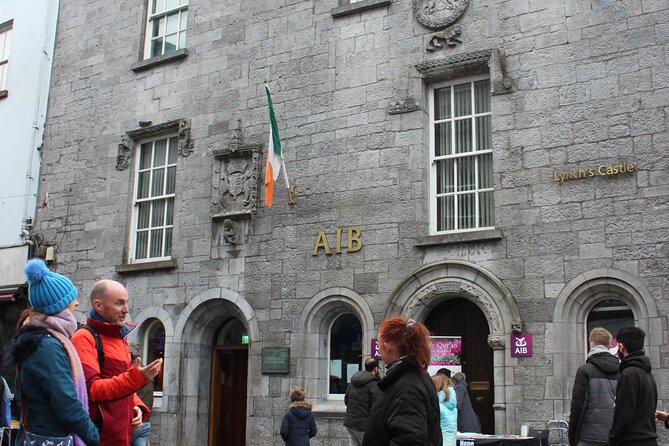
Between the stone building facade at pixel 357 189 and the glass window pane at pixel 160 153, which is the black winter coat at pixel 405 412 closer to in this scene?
the stone building facade at pixel 357 189

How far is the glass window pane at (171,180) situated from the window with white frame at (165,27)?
244 centimetres

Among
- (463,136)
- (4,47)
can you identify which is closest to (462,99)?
(463,136)

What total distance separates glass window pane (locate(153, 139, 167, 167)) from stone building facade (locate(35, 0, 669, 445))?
6 centimetres

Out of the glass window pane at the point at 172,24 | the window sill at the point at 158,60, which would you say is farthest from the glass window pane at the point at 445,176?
the glass window pane at the point at 172,24

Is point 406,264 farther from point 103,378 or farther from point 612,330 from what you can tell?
point 103,378

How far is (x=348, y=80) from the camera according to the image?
13.4 meters

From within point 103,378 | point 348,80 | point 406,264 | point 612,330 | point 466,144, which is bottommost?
point 103,378

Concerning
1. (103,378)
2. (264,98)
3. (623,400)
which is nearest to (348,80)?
(264,98)

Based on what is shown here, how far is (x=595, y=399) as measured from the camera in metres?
7.94

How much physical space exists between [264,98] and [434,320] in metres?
5.14

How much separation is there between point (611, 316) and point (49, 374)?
825 cm

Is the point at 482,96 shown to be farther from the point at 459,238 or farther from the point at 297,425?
the point at 297,425

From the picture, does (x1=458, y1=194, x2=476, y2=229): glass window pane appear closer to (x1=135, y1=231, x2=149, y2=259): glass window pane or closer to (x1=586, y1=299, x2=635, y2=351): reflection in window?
(x1=586, y1=299, x2=635, y2=351): reflection in window

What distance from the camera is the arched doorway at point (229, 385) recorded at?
47.6 ft
